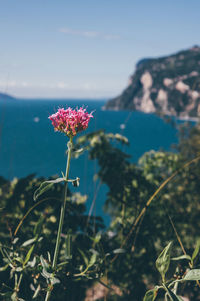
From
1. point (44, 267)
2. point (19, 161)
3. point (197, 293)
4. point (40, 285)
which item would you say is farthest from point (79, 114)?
point (19, 161)

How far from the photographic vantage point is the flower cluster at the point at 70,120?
117 centimetres

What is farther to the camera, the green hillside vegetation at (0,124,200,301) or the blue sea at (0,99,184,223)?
the blue sea at (0,99,184,223)

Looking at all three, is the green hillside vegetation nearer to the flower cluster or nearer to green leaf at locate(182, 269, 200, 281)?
green leaf at locate(182, 269, 200, 281)

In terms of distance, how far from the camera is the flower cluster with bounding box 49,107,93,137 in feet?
3.85

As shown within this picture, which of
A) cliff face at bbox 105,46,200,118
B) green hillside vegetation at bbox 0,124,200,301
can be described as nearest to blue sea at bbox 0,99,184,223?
cliff face at bbox 105,46,200,118

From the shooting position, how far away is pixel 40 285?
1205 millimetres

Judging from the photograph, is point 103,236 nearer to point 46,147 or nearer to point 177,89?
point 177,89

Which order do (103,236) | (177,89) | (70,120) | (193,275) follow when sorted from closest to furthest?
(193,275), (70,120), (103,236), (177,89)

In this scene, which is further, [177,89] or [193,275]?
[177,89]

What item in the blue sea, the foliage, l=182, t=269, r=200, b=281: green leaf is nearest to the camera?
l=182, t=269, r=200, b=281: green leaf

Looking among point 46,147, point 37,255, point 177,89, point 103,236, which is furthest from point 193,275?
point 46,147

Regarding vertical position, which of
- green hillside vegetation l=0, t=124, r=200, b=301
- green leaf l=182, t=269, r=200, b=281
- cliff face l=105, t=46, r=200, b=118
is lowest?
green hillside vegetation l=0, t=124, r=200, b=301

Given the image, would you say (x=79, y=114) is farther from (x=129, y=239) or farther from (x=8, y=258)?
(x=129, y=239)

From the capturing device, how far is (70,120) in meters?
1.18
